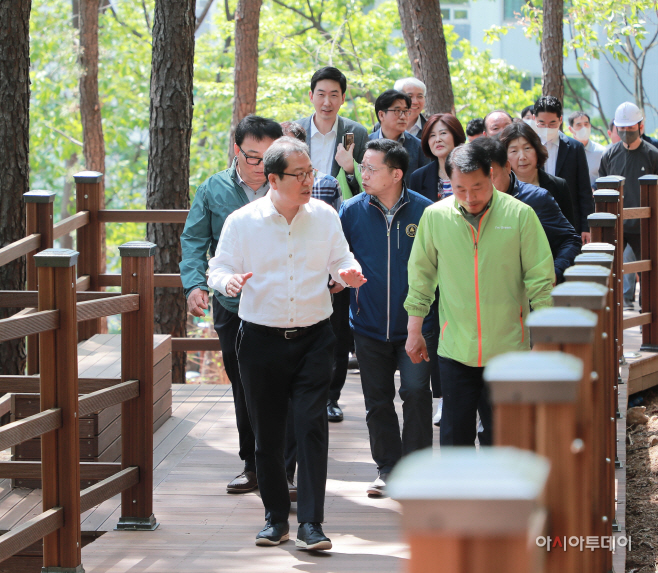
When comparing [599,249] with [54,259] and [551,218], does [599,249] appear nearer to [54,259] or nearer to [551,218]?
[551,218]

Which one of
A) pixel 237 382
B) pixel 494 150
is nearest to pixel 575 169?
pixel 494 150

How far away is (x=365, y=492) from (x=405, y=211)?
5.09 feet

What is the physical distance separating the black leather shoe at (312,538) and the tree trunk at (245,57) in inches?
429

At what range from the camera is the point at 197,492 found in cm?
510

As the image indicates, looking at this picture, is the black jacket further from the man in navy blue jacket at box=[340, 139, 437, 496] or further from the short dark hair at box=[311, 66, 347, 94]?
the man in navy blue jacket at box=[340, 139, 437, 496]

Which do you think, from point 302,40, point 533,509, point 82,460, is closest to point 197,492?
point 82,460

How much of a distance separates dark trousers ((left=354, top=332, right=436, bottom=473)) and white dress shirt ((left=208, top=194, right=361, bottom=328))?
27.9 inches

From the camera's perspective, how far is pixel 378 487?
4918mm

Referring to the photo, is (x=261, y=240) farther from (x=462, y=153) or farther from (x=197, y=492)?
(x=197, y=492)

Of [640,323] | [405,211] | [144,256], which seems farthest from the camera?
[640,323]

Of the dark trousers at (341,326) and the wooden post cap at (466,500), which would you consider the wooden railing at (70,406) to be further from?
the wooden post cap at (466,500)

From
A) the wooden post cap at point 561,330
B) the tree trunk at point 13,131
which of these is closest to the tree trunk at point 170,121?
the tree trunk at point 13,131

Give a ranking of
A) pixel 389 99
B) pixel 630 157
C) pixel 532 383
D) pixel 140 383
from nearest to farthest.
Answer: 1. pixel 532 383
2. pixel 140 383
3. pixel 389 99
4. pixel 630 157

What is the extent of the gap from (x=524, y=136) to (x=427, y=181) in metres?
0.66
